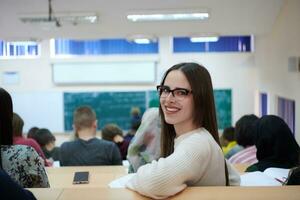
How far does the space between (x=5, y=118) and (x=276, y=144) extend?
5.58 ft

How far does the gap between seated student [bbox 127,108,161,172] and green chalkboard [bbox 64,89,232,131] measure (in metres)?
5.23

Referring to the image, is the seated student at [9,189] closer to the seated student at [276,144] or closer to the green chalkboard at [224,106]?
the seated student at [276,144]

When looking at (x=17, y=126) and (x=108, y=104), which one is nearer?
(x=17, y=126)

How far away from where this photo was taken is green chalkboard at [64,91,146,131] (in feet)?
24.5

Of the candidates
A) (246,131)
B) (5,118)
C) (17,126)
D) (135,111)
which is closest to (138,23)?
(135,111)

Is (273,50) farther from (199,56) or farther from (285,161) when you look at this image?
(285,161)

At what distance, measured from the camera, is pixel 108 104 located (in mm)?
7500

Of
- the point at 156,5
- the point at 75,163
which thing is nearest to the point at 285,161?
the point at 75,163

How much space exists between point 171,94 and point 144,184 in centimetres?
37

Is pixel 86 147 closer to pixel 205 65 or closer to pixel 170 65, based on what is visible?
pixel 170 65

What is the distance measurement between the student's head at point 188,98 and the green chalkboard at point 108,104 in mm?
5986

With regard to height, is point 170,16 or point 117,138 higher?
point 170,16

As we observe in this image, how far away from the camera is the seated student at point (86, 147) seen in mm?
3193

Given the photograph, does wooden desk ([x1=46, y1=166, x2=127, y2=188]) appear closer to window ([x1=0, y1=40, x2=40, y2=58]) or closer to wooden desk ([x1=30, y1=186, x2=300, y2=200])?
wooden desk ([x1=30, y1=186, x2=300, y2=200])
